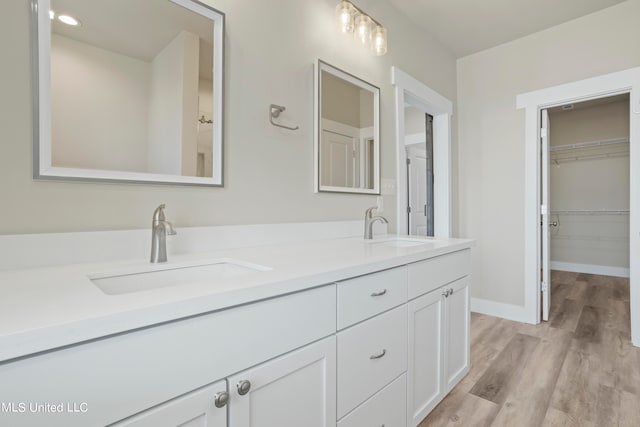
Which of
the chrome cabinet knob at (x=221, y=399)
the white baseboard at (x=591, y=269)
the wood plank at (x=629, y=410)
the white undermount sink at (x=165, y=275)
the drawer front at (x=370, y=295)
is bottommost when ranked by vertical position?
the wood plank at (x=629, y=410)

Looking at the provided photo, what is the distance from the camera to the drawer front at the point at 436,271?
1346 mm

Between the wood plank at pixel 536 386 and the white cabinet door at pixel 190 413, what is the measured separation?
4.79ft

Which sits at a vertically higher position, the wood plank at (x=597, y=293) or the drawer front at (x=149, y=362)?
the drawer front at (x=149, y=362)

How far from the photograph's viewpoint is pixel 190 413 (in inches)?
25.7

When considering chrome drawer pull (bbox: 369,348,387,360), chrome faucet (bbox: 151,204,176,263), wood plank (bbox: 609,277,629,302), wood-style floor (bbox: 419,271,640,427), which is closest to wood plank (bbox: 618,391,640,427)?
wood-style floor (bbox: 419,271,640,427)

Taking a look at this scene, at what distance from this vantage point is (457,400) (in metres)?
1.67

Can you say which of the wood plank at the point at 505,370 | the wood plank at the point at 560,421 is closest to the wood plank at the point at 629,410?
the wood plank at the point at 560,421

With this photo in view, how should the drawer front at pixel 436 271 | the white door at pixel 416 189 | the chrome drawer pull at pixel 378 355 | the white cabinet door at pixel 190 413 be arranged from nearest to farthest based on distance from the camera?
the white cabinet door at pixel 190 413 < the chrome drawer pull at pixel 378 355 < the drawer front at pixel 436 271 < the white door at pixel 416 189

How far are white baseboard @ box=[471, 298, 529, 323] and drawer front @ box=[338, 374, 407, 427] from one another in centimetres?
211

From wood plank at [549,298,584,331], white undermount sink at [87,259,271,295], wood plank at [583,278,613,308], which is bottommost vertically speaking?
wood plank at [549,298,584,331]

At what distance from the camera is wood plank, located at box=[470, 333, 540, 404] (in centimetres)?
174

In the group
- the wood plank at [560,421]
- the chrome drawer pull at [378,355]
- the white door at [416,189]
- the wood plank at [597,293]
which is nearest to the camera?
the chrome drawer pull at [378,355]

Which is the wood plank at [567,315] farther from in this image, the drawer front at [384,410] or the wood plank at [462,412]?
the drawer front at [384,410]

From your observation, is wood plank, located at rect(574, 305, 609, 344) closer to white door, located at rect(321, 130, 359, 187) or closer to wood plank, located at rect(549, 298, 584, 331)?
wood plank, located at rect(549, 298, 584, 331)
